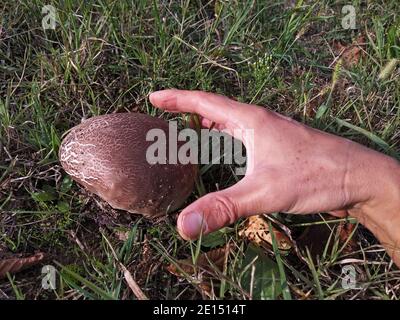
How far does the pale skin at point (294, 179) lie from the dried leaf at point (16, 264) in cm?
71

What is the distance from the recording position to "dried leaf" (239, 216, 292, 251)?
87.8 inches

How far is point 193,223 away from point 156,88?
1.08 metres

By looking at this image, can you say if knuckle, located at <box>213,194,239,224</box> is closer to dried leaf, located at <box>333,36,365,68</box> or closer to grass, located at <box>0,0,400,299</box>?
grass, located at <box>0,0,400,299</box>

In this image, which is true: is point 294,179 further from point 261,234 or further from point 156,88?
point 156,88

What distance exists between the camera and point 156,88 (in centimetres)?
274

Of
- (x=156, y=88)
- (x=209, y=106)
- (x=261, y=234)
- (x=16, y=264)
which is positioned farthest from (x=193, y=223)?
(x=156, y=88)

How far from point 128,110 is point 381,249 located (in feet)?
4.66

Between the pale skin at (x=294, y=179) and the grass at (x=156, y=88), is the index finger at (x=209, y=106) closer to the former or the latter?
the pale skin at (x=294, y=179)

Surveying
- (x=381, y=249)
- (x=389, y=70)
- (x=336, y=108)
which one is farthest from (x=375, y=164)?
(x=389, y=70)

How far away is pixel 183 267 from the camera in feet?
7.07

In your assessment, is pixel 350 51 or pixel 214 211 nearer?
pixel 214 211

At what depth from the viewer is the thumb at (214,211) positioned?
1870 millimetres

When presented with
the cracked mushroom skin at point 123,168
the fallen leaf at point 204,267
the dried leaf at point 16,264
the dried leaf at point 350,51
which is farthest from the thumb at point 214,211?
the dried leaf at point 350,51

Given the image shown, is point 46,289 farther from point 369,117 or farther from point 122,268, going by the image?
point 369,117
